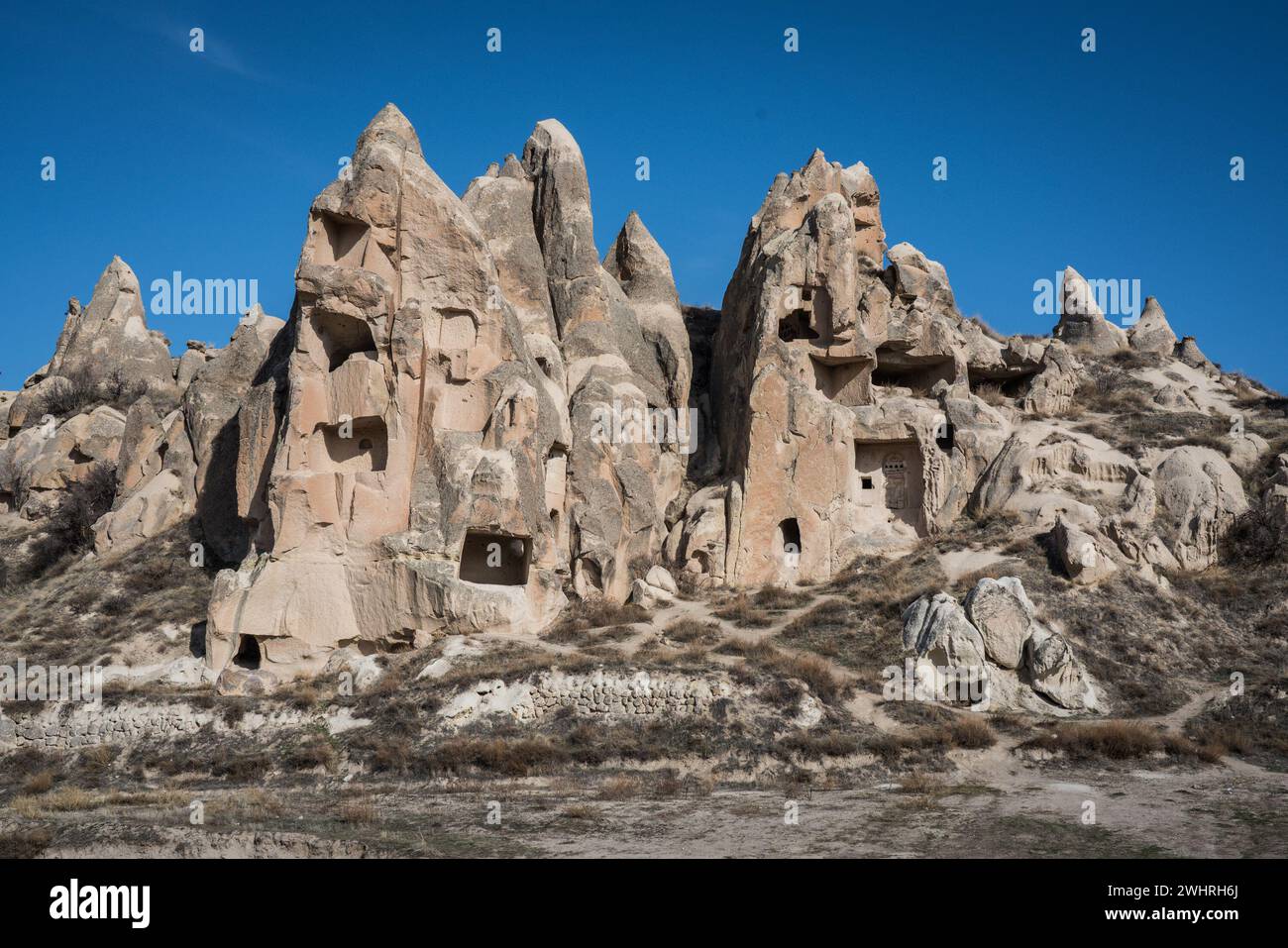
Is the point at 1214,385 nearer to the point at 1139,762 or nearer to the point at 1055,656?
the point at 1055,656

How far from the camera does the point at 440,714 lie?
18578 mm

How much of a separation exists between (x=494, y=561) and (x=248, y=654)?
5445mm

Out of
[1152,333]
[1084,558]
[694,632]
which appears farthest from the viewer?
[1152,333]

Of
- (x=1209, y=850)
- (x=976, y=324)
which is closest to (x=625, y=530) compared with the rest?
(x=976, y=324)

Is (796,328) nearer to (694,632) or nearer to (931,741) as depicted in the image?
(694,632)

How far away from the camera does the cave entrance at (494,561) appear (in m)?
23.8

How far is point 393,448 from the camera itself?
2319cm

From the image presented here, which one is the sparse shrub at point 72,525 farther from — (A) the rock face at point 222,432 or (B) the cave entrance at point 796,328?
(B) the cave entrance at point 796,328

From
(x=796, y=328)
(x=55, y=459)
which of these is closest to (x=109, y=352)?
(x=55, y=459)

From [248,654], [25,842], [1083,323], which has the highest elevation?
Answer: [1083,323]

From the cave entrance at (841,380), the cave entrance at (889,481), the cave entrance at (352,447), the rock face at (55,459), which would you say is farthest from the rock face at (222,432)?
the cave entrance at (889,481)

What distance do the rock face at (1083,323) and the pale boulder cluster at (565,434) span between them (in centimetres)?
355

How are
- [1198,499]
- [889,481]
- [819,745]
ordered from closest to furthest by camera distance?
1. [819,745]
2. [1198,499]
3. [889,481]

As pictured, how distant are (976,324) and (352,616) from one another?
22.4 metres
